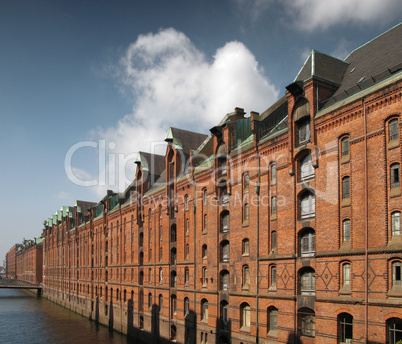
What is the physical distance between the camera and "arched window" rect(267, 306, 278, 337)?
2753 cm

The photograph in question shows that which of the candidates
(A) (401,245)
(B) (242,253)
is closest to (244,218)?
(B) (242,253)

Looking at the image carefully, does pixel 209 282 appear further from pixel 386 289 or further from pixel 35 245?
pixel 35 245

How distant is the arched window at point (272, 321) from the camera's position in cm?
2753

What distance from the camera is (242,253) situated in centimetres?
3153

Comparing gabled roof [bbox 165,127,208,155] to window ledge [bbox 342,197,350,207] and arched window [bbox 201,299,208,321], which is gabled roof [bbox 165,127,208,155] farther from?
window ledge [bbox 342,197,350,207]

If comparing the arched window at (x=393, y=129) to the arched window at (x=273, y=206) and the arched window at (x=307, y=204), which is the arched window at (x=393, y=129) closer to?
the arched window at (x=307, y=204)

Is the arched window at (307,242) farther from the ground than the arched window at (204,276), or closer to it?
farther from the ground

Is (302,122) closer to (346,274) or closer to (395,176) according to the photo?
(395,176)

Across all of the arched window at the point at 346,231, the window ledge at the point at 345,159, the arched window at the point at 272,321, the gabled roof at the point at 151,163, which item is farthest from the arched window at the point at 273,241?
the gabled roof at the point at 151,163

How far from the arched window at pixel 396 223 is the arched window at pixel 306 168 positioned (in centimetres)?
609

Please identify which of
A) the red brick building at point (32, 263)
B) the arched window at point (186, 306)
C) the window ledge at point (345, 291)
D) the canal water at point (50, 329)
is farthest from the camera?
the red brick building at point (32, 263)

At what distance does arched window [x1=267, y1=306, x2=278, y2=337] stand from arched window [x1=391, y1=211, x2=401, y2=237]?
10.1 metres

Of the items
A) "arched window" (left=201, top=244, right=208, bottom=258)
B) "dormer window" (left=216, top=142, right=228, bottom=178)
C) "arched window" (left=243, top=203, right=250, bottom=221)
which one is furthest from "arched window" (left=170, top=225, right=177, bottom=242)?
"arched window" (left=243, top=203, right=250, bottom=221)

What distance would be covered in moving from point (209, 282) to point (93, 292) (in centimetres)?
3939
